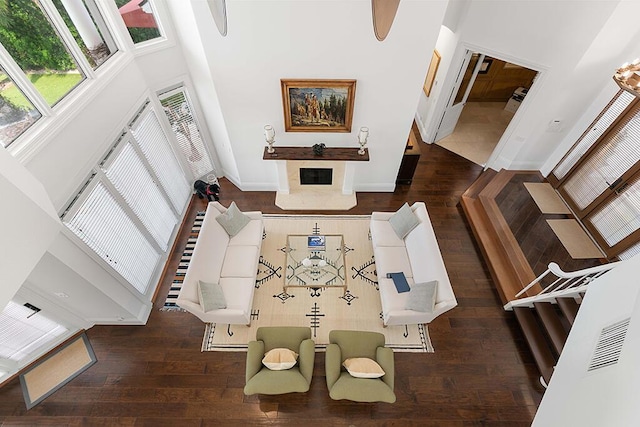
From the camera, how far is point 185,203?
22.3 ft

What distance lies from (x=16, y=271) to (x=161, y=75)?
155 inches

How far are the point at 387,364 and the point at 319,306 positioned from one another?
1594 millimetres

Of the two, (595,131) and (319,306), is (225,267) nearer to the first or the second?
(319,306)

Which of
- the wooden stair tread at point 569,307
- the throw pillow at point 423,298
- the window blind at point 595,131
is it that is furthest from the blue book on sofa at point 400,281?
the window blind at point 595,131

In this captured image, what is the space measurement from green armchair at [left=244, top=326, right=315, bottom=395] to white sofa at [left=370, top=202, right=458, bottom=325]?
4.61 feet

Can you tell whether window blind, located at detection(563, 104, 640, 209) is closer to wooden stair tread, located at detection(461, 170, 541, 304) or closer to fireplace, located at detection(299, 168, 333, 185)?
wooden stair tread, located at detection(461, 170, 541, 304)

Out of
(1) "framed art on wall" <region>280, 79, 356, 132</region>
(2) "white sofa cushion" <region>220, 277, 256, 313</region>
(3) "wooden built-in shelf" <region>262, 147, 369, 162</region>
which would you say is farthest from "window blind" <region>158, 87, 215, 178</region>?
(2) "white sofa cushion" <region>220, 277, 256, 313</region>

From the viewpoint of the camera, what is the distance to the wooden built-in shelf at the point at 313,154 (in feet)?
20.1

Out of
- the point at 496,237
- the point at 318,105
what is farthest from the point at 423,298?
the point at 318,105

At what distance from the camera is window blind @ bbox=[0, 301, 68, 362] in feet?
13.0

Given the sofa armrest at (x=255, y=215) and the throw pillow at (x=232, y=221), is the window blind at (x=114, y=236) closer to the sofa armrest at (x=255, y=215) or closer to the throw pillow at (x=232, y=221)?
the throw pillow at (x=232, y=221)

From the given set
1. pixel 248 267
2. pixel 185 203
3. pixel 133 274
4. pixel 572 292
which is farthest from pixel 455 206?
pixel 133 274

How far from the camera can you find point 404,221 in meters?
5.61

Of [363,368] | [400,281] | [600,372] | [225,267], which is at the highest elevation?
[225,267]
